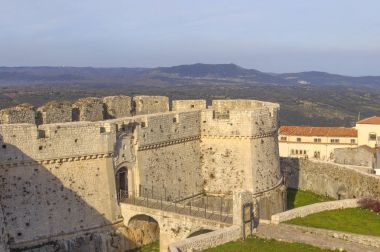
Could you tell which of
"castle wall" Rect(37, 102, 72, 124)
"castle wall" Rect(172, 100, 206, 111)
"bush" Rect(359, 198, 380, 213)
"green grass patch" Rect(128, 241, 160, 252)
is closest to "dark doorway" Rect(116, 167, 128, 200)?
"green grass patch" Rect(128, 241, 160, 252)

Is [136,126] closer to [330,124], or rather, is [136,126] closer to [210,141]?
[210,141]

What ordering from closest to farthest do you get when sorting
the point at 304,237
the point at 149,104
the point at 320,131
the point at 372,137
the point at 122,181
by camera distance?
the point at 304,237, the point at 122,181, the point at 149,104, the point at 372,137, the point at 320,131

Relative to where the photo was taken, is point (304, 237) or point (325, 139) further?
point (325, 139)

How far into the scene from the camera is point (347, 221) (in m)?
29.1

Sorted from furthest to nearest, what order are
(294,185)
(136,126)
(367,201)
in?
1. (294,185)
2. (367,201)
3. (136,126)

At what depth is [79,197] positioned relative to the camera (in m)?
27.9

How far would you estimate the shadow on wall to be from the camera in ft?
84.5

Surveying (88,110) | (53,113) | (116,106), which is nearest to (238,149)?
(116,106)

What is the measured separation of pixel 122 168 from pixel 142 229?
11.4 ft

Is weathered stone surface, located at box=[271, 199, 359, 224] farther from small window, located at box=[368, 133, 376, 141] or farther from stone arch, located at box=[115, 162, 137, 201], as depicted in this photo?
small window, located at box=[368, 133, 376, 141]

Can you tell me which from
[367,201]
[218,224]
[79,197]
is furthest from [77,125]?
[367,201]

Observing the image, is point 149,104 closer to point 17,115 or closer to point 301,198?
point 17,115

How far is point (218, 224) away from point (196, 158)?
9195 mm

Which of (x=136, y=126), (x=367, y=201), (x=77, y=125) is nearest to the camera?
(x=77, y=125)
